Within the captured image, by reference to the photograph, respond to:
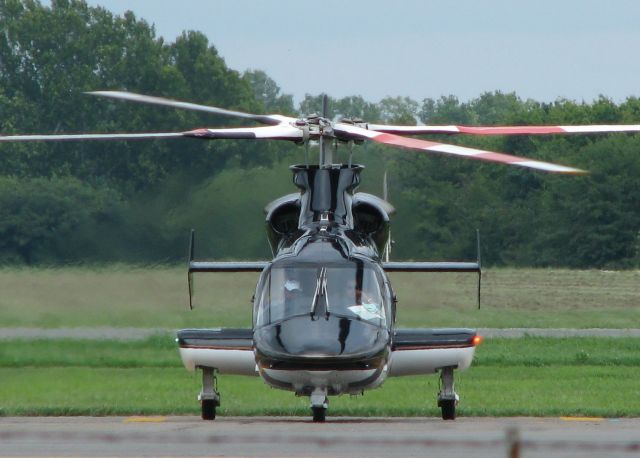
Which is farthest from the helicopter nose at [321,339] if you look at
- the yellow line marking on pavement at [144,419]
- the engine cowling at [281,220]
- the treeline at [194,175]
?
the treeline at [194,175]

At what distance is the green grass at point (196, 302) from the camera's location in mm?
26422

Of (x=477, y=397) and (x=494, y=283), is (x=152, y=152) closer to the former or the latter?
(x=494, y=283)

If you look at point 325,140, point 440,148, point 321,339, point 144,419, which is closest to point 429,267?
point 325,140

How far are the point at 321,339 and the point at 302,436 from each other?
98 cm

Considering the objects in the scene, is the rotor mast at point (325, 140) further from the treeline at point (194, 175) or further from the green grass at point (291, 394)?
the treeline at point (194, 175)

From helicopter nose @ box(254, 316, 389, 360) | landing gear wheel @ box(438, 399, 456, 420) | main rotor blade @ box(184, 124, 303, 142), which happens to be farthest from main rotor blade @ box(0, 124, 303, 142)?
landing gear wheel @ box(438, 399, 456, 420)

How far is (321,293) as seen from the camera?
15797 mm

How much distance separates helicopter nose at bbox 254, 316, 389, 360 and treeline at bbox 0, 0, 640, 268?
34.3ft

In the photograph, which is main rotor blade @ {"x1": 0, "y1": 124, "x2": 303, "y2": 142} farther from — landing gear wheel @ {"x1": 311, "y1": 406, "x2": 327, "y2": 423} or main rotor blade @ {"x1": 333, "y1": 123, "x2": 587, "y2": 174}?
landing gear wheel @ {"x1": 311, "y1": 406, "x2": 327, "y2": 423}

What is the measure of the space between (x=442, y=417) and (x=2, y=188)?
1517 cm

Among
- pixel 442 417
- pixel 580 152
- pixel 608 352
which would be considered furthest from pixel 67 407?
pixel 580 152

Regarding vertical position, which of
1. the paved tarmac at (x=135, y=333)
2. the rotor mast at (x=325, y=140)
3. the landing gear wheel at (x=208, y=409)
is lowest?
the landing gear wheel at (x=208, y=409)

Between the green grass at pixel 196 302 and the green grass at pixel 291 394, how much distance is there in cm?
69

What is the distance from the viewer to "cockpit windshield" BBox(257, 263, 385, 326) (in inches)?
619
